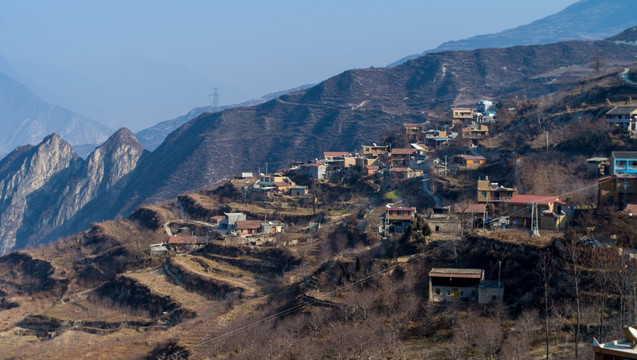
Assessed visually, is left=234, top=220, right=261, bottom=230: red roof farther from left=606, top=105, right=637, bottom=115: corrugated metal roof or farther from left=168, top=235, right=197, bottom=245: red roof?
left=606, top=105, right=637, bottom=115: corrugated metal roof

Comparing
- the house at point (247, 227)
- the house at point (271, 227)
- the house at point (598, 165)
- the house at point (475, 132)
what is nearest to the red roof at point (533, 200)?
the house at point (598, 165)

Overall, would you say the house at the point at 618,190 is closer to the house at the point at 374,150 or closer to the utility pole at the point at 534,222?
the utility pole at the point at 534,222

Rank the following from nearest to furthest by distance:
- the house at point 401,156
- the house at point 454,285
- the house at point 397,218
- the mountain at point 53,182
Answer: the house at point 454,285
the house at point 397,218
the house at point 401,156
the mountain at point 53,182

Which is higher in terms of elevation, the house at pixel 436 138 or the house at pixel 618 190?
the house at pixel 436 138

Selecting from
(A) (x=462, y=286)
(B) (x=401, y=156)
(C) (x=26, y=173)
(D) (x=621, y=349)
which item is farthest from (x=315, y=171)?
(C) (x=26, y=173)

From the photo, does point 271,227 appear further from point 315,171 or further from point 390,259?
point 390,259

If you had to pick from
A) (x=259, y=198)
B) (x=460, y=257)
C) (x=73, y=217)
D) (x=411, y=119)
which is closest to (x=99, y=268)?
(x=259, y=198)

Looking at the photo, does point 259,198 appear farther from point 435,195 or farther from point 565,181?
point 565,181
